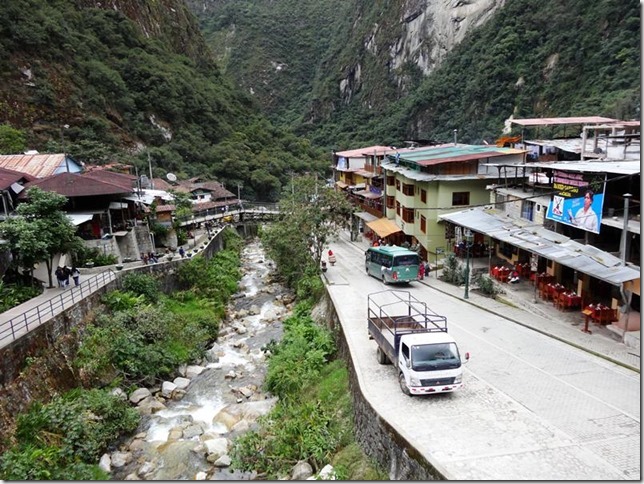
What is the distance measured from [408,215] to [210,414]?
71.2ft

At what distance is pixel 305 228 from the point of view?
33.1 m

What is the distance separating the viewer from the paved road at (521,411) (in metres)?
10.7

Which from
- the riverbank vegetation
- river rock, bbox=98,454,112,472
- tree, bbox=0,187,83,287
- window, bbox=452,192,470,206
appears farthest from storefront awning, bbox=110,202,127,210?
window, bbox=452,192,470,206

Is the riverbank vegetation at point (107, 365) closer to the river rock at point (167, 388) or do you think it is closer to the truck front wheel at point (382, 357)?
the river rock at point (167, 388)

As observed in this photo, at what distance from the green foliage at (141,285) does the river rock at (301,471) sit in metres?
16.2

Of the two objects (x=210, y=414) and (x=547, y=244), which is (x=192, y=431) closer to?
(x=210, y=414)

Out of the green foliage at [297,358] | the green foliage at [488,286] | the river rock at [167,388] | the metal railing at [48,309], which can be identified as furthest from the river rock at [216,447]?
the green foliage at [488,286]

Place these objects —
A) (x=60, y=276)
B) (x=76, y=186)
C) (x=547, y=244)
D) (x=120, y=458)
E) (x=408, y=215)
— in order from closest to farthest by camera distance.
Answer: (x=120, y=458)
(x=547, y=244)
(x=60, y=276)
(x=76, y=186)
(x=408, y=215)

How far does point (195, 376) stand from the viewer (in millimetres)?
23734

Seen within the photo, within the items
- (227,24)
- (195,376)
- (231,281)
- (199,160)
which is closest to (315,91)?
(227,24)

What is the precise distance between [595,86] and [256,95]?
11717 cm

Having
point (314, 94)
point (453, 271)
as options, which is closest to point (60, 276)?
point (453, 271)

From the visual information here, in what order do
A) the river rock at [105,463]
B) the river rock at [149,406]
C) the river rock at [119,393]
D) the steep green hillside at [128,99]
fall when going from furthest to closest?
1. the steep green hillside at [128,99]
2. the river rock at [149,406]
3. the river rock at [119,393]
4. the river rock at [105,463]

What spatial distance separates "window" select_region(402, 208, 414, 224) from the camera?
3617 centimetres
